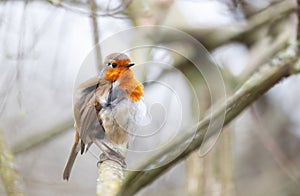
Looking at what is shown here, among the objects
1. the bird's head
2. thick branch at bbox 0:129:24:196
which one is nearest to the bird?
the bird's head

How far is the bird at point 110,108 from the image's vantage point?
167 centimetres

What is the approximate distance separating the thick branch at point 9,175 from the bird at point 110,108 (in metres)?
0.22

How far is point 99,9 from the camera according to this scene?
2305 millimetres

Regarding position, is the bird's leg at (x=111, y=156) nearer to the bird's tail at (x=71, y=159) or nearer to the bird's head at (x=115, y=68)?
the bird's tail at (x=71, y=159)

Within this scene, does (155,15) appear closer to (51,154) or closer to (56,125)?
(56,125)

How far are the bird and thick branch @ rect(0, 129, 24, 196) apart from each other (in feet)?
0.71

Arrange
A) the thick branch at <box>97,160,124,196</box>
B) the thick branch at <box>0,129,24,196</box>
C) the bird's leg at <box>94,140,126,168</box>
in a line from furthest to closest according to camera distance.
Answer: the bird's leg at <box>94,140,126,168</box>, the thick branch at <box>0,129,24,196</box>, the thick branch at <box>97,160,124,196</box>

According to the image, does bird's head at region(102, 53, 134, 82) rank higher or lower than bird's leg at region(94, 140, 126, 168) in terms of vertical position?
higher

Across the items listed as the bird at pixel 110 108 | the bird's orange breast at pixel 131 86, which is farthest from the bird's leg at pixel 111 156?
the bird's orange breast at pixel 131 86

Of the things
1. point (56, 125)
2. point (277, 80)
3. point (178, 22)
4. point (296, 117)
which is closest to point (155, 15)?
point (178, 22)

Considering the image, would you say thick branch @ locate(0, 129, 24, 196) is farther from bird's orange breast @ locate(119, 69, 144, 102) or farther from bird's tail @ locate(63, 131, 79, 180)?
bird's orange breast @ locate(119, 69, 144, 102)

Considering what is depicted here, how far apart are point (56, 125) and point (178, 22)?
2.81ft

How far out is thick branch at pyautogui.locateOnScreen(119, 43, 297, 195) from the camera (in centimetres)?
167

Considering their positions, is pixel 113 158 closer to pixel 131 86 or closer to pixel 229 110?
pixel 131 86
